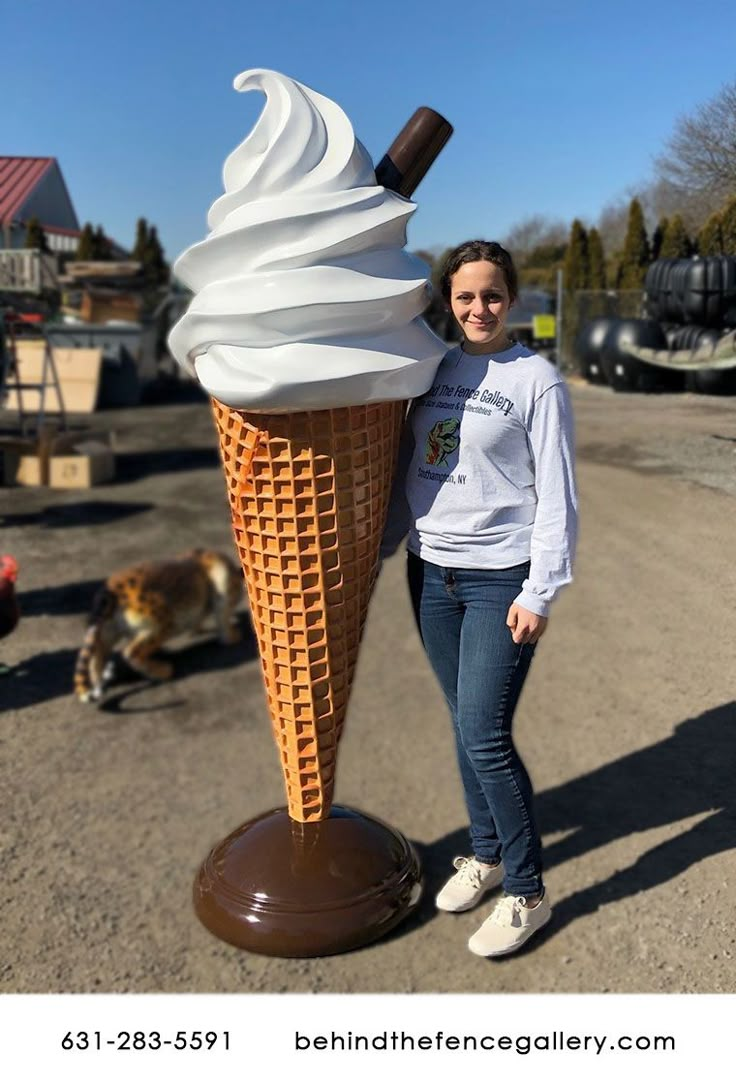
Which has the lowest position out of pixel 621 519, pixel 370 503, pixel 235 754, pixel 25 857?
pixel 235 754

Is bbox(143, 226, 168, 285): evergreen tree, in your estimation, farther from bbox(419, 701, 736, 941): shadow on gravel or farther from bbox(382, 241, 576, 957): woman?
bbox(382, 241, 576, 957): woman

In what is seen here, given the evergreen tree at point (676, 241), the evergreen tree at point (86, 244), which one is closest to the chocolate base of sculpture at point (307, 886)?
the evergreen tree at point (676, 241)

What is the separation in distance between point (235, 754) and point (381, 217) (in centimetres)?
200

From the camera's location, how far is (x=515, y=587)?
164cm

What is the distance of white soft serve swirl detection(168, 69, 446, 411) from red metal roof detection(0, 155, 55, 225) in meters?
0.88

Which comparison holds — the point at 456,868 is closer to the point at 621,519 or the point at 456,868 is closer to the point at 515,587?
the point at 515,587

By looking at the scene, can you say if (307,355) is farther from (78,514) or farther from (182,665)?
(78,514)

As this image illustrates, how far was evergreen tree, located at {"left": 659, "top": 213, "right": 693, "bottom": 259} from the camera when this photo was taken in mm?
1889

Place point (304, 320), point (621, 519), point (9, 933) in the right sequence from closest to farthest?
point (304, 320) → point (9, 933) → point (621, 519)

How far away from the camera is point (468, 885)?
1987 mm

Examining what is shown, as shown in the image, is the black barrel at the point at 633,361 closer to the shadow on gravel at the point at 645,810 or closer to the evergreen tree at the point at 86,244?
the shadow on gravel at the point at 645,810

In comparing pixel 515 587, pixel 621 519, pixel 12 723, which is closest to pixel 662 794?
pixel 621 519

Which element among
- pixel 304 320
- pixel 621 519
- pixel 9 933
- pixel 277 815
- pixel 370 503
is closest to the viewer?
pixel 304 320

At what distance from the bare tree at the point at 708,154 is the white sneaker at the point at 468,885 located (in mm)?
1533
